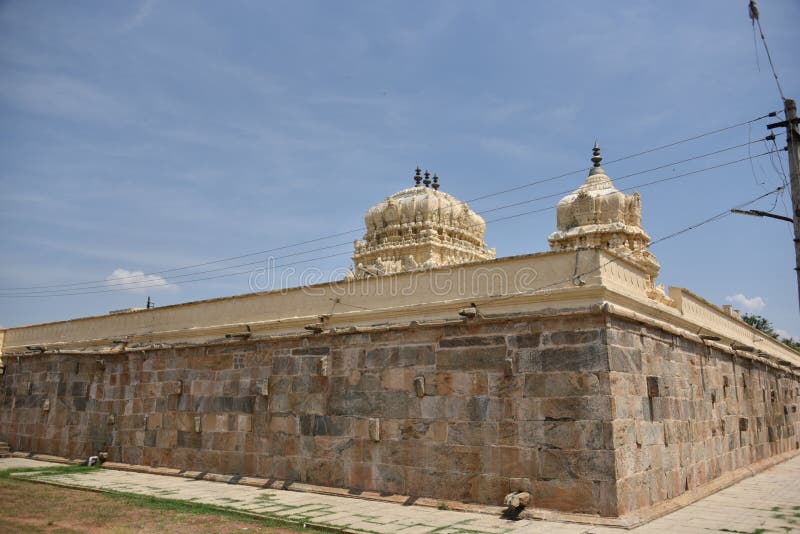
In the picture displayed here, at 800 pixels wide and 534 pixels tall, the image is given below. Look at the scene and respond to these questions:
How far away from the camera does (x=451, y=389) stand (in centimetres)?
989

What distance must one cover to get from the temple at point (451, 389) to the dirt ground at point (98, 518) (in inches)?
100

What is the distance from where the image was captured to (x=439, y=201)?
21.1 metres

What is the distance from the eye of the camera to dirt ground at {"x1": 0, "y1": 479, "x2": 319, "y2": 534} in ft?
26.6

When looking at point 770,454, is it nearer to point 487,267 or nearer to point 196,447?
point 487,267

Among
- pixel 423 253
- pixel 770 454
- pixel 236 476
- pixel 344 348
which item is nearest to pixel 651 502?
pixel 344 348

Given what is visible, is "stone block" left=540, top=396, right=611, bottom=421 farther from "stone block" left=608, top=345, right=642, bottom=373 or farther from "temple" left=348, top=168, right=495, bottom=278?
"temple" left=348, top=168, right=495, bottom=278

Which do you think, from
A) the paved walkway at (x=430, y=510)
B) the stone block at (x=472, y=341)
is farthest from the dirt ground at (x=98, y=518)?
the stone block at (x=472, y=341)

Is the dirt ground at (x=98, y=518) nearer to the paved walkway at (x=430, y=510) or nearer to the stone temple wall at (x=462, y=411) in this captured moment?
the paved walkway at (x=430, y=510)

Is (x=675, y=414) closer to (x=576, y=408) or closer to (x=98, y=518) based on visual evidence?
(x=576, y=408)

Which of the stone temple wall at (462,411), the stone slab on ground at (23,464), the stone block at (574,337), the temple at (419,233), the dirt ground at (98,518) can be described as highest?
the temple at (419,233)

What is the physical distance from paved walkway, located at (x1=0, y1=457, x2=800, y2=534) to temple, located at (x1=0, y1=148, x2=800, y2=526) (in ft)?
1.20

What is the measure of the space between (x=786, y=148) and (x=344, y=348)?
799 centimetres

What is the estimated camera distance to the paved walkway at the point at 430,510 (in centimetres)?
802

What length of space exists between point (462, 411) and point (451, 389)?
1.21ft
